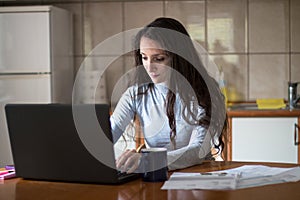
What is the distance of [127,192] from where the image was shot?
1.42 metres

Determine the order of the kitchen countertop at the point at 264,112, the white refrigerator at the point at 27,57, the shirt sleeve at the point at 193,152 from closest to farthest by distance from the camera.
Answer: the shirt sleeve at the point at 193,152 < the kitchen countertop at the point at 264,112 < the white refrigerator at the point at 27,57

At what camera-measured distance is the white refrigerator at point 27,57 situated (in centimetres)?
341

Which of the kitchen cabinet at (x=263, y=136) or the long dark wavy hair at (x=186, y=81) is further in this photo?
the kitchen cabinet at (x=263, y=136)

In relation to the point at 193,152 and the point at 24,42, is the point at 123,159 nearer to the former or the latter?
the point at 193,152

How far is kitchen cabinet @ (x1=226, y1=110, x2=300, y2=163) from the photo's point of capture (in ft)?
10.3

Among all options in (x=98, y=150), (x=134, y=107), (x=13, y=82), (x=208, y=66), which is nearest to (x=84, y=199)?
(x=98, y=150)

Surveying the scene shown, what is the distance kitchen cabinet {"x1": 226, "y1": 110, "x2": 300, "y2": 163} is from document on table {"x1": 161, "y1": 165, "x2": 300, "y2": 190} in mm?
1452

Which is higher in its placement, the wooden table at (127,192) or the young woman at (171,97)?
the young woman at (171,97)

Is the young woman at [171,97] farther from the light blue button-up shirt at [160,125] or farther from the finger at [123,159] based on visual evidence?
the finger at [123,159]

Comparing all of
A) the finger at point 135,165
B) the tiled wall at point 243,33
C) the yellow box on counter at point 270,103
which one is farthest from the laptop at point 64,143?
the tiled wall at point 243,33

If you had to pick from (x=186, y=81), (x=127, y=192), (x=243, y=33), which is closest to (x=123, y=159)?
(x=127, y=192)

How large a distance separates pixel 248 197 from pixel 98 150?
1.40ft

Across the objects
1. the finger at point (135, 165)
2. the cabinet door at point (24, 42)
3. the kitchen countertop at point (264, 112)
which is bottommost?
the finger at point (135, 165)

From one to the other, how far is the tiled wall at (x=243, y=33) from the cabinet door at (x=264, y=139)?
0.54 metres
